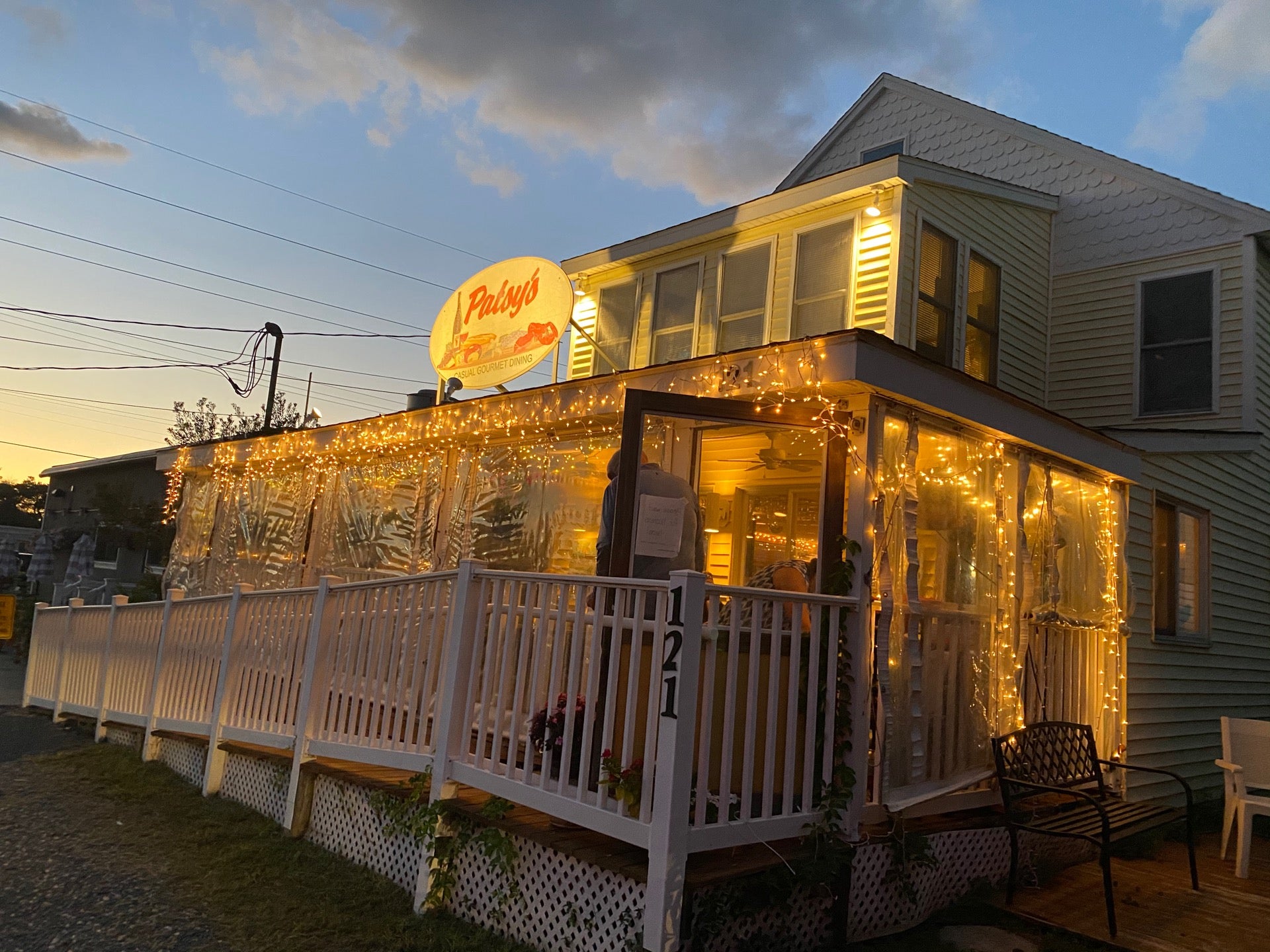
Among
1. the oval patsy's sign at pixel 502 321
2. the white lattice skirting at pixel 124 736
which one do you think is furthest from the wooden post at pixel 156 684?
the oval patsy's sign at pixel 502 321

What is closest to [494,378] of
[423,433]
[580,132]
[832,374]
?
[423,433]

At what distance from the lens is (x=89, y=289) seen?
20.3 meters

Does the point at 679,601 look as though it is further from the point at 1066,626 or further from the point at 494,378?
the point at 494,378

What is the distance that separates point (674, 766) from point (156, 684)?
604 centimetres

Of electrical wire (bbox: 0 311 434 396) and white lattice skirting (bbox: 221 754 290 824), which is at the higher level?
electrical wire (bbox: 0 311 434 396)

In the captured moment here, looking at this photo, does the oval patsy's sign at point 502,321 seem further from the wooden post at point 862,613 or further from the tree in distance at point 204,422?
the tree in distance at point 204,422

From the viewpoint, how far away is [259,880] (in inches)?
182

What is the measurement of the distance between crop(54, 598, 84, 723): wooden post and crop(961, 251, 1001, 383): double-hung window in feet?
32.3

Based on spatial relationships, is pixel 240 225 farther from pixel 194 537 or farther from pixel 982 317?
pixel 982 317

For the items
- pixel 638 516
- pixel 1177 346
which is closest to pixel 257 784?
pixel 638 516

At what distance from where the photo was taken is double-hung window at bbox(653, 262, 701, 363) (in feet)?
30.6

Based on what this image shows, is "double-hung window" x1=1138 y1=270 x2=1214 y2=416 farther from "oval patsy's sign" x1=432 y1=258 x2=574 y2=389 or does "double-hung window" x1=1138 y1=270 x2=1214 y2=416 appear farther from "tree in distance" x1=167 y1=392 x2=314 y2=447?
"tree in distance" x1=167 y1=392 x2=314 y2=447

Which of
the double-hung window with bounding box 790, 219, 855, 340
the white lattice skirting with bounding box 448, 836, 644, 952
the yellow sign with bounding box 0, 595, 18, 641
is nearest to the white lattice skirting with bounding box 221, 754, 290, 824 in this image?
the white lattice skirting with bounding box 448, 836, 644, 952

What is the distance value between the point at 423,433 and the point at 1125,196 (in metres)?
8.69
